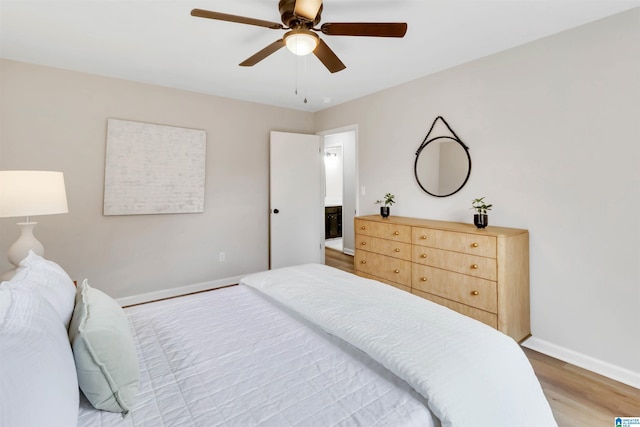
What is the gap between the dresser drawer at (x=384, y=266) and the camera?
2852 mm

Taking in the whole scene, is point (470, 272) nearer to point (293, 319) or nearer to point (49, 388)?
point (293, 319)

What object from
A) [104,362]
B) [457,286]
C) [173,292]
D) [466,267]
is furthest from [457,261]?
[173,292]

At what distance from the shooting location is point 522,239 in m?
2.33

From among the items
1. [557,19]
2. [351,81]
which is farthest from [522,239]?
[351,81]

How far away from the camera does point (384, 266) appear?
305 cm

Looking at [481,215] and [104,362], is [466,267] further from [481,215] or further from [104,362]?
[104,362]

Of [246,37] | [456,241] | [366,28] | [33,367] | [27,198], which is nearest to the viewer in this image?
[33,367]

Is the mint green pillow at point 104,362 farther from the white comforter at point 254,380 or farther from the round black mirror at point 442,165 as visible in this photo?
the round black mirror at point 442,165

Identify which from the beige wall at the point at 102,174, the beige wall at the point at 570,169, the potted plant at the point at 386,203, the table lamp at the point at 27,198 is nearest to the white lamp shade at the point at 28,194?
the table lamp at the point at 27,198

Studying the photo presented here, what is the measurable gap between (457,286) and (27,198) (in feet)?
10.4

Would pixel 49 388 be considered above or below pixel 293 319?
above

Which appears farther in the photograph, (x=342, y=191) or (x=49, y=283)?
(x=342, y=191)

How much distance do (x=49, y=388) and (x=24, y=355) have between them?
0.09 meters

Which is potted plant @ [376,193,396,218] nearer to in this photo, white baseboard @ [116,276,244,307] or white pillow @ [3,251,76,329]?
white baseboard @ [116,276,244,307]
